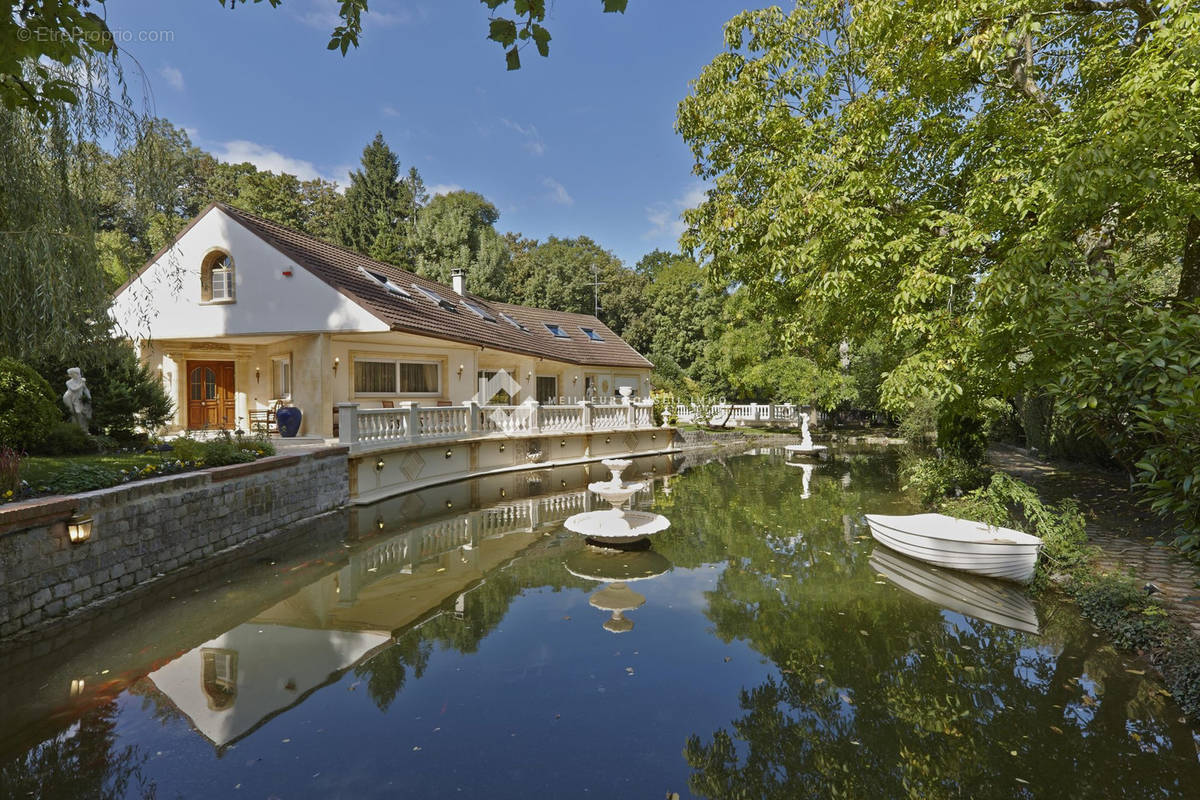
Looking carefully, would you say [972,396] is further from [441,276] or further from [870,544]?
[441,276]

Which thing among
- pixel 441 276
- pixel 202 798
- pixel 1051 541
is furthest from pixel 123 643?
pixel 441 276

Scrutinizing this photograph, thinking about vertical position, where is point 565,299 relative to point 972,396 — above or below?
above

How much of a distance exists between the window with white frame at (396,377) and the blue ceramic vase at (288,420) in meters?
2.36

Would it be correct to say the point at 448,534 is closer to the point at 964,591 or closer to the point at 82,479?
the point at 82,479

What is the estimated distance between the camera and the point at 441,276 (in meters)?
38.5

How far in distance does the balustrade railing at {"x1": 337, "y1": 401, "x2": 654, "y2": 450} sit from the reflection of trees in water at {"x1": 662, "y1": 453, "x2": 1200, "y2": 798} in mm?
9947

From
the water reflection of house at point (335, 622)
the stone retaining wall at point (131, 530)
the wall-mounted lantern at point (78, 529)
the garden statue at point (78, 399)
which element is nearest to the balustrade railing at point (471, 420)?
the stone retaining wall at point (131, 530)

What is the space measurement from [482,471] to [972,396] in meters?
13.9

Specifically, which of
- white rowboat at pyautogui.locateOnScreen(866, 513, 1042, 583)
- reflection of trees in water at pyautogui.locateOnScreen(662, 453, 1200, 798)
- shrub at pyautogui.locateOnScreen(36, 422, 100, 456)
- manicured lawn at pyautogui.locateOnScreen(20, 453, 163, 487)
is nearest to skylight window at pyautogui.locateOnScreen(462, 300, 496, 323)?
shrub at pyautogui.locateOnScreen(36, 422, 100, 456)

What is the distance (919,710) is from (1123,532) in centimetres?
768

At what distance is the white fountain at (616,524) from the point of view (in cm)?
1052

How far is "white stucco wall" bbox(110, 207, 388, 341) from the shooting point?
1628 cm

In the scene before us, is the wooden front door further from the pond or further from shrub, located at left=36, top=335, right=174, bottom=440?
the pond

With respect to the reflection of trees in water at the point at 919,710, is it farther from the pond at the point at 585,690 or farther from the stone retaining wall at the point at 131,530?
the stone retaining wall at the point at 131,530
